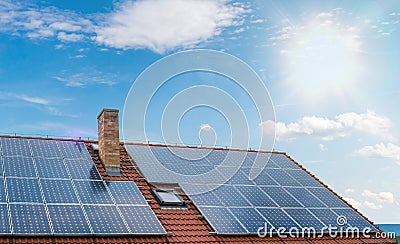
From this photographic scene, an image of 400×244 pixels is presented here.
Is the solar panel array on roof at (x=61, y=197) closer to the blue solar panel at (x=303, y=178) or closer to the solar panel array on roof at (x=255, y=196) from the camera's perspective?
the solar panel array on roof at (x=255, y=196)

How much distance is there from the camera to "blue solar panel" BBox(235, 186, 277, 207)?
18922 millimetres

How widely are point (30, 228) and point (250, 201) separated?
8.00 metres

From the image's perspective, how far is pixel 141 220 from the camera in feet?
52.6

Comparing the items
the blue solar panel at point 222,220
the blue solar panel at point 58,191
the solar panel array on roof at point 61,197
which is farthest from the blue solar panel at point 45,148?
the blue solar panel at point 222,220

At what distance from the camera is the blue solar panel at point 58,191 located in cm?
1595

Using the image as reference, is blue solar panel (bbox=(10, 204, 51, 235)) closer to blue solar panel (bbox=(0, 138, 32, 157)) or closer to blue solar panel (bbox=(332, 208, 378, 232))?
blue solar panel (bbox=(0, 138, 32, 157))

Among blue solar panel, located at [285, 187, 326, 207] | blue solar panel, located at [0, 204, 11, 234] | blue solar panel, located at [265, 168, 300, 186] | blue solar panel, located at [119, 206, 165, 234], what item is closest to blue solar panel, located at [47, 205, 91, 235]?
blue solar panel, located at [0, 204, 11, 234]

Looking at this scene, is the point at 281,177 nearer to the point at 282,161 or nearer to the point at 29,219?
the point at 282,161

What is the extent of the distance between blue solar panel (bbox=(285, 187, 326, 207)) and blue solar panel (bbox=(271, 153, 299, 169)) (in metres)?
2.13

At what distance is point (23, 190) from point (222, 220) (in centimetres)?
645

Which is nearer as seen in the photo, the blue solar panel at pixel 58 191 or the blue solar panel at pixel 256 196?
the blue solar panel at pixel 58 191

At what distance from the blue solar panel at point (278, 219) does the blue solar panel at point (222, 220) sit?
136cm

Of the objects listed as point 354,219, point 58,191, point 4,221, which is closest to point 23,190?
point 58,191

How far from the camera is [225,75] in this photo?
18.9 meters
